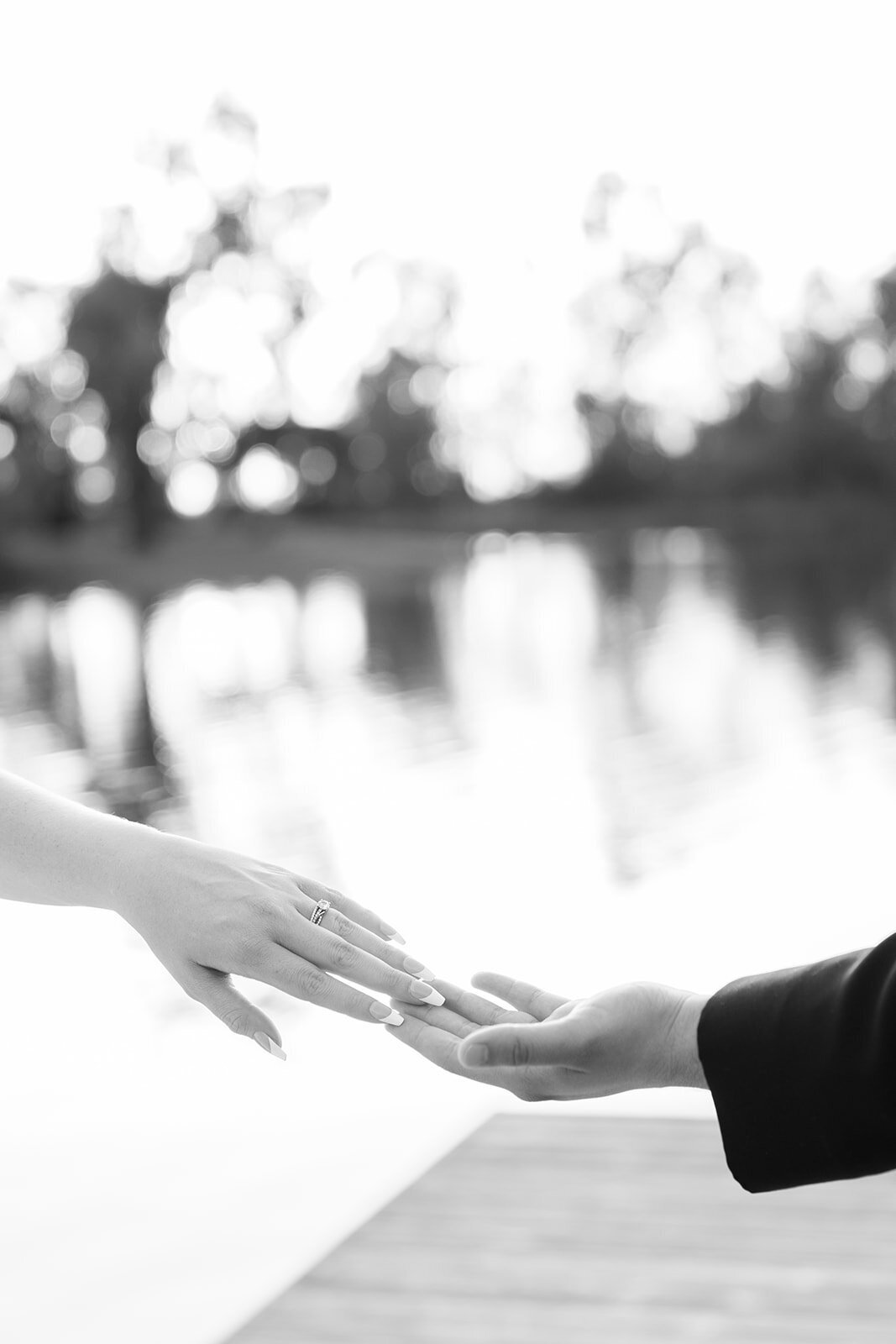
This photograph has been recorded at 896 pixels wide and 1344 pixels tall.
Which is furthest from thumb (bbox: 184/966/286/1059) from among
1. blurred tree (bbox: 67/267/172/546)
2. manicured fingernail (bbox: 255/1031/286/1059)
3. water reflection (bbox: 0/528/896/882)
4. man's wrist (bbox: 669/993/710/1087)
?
blurred tree (bbox: 67/267/172/546)

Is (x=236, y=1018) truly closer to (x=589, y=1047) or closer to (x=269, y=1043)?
(x=269, y=1043)

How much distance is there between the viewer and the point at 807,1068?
895mm

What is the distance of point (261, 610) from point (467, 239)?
43.4ft

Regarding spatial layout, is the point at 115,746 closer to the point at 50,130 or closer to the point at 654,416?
the point at 50,130

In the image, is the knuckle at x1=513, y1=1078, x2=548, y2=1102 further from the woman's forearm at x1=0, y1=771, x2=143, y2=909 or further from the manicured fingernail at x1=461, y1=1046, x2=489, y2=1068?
the woman's forearm at x1=0, y1=771, x2=143, y2=909

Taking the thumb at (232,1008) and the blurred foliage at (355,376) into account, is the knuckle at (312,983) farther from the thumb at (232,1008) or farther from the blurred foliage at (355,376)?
the blurred foliage at (355,376)

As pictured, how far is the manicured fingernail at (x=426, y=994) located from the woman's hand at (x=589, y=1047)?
0.06 ft

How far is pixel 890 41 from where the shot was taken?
2211 cm

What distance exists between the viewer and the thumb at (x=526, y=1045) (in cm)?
94

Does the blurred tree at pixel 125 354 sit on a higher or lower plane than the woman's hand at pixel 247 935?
higher

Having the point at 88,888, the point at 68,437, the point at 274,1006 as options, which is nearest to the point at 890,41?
the point at 68,437

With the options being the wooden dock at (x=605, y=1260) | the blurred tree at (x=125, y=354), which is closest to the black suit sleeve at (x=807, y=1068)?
the wooden dock at (x=605, y=1260)

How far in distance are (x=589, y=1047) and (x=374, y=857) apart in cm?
449

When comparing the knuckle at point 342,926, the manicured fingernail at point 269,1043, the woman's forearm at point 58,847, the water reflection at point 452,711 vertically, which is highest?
the woman's forearm at point 58,847
